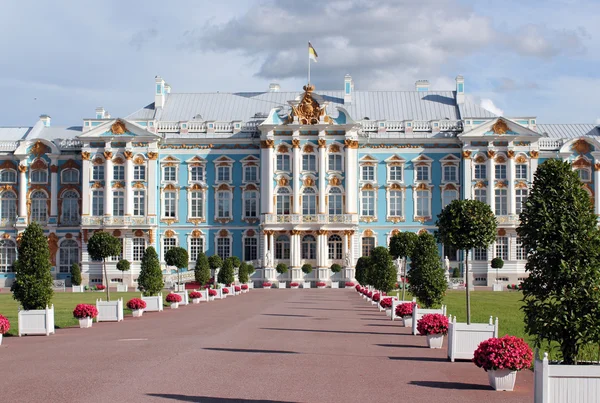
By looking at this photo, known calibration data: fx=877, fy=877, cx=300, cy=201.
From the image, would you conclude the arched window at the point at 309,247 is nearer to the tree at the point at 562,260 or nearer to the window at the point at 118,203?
the window at the point at 118,203

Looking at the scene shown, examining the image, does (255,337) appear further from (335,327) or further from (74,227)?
(74,227)

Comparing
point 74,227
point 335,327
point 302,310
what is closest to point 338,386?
point 335,327

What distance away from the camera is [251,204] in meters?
70.6

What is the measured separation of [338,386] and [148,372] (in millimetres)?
3554

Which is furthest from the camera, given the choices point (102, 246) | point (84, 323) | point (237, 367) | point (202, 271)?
point (202, 271)

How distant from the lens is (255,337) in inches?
894

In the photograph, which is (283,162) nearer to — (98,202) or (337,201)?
(337,201)

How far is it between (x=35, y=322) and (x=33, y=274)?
1671 mm

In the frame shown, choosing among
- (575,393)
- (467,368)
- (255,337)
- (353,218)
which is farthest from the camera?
(353,218)

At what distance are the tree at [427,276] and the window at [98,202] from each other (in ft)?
150

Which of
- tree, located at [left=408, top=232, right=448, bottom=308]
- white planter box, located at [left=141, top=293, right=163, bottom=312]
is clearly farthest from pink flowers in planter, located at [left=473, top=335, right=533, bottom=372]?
white planter box, located at [left=141, top=293, right=163, bottom=312]

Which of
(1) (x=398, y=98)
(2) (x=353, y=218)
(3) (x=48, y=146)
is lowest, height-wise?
(2) (x=353, y=218)

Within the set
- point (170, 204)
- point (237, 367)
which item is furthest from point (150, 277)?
point (170, 204)

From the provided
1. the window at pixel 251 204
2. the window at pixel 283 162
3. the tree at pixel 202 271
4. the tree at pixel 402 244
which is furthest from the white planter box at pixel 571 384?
the window at pixel 251 204
